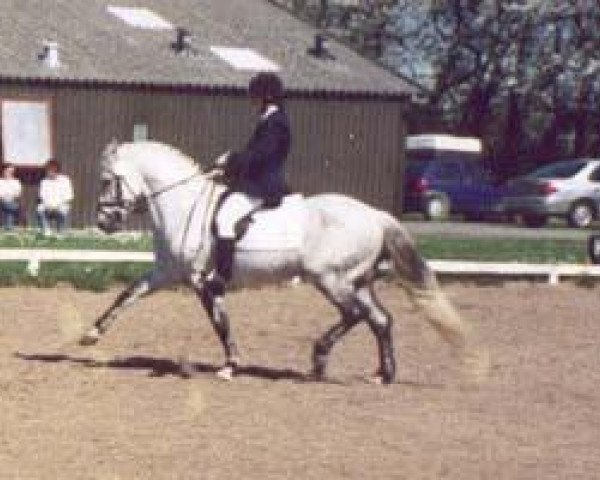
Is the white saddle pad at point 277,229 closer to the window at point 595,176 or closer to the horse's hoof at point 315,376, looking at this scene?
the horse's hoof at point 315,376

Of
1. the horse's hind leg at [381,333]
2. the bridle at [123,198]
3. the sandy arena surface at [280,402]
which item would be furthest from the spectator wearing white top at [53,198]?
the horse's hind leg at [381,333]

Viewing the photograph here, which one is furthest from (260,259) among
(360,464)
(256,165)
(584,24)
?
(584,24)

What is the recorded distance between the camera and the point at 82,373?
14.6 m

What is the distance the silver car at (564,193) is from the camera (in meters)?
46.3

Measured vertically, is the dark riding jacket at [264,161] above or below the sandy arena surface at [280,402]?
above

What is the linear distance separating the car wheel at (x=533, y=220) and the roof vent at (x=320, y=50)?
6562mm

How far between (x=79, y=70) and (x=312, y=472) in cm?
3025

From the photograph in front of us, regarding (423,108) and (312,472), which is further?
(423,108)

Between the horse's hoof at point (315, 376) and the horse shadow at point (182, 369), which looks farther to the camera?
the horse's hoof at point (315, 376)

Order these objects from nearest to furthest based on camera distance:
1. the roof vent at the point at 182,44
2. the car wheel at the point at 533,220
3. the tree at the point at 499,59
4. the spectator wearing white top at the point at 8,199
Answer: the spectator wearing white top at the point at 8,199
the roof vent at the point at 182,44
the car wheel at the point at 533,220
the tree at the point at 499,59

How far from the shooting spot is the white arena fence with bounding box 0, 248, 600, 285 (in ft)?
76.3

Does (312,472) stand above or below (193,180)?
below

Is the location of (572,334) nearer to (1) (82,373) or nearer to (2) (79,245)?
(1) (82,373)

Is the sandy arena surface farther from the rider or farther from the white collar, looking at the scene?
the white collar
